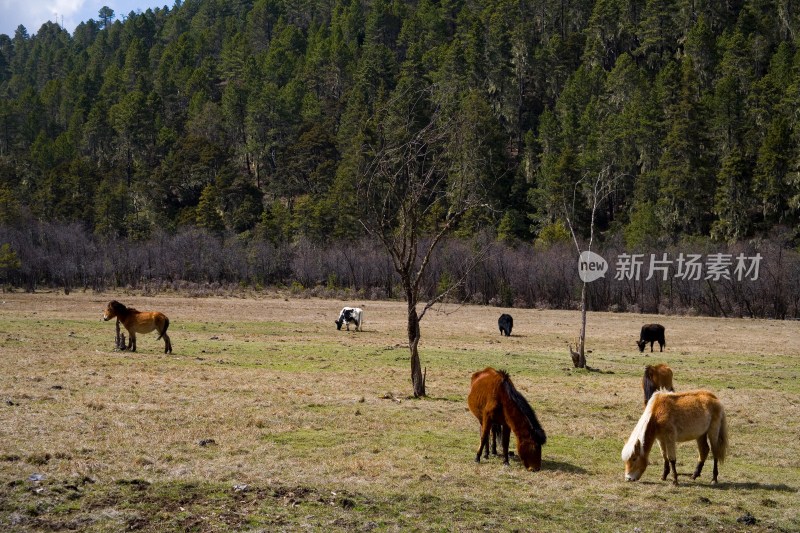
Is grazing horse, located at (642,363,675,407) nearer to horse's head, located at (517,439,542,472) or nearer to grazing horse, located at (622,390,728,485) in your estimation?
grazing horse, located at (622,390,728,485)

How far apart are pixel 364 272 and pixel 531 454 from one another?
2812 inches

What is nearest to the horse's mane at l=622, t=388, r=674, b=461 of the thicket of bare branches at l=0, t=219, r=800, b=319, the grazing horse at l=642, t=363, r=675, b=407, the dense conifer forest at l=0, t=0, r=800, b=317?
the grazing horse at l=642, t=363, r=675, b=407

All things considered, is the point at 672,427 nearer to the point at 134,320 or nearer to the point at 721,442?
the point at 721,442

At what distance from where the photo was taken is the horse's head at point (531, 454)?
37.7ft

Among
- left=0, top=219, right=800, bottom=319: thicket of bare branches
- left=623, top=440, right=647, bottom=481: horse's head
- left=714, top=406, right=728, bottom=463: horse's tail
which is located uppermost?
left=0, top=219, right=800, bottom=319: thicket of bare branches

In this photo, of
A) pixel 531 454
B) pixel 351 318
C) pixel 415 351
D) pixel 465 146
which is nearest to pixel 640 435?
pixel 531 454

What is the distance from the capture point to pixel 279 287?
86188 mm

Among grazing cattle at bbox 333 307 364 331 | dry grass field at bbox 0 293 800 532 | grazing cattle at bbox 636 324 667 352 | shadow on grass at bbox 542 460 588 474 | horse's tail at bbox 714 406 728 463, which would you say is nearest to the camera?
dry grass field at bbox 0 293 800 532

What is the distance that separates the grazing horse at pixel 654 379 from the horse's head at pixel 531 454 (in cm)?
443

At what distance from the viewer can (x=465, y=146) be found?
54.4 m

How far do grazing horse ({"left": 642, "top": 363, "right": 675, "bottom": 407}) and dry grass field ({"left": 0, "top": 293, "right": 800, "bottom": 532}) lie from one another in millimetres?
863

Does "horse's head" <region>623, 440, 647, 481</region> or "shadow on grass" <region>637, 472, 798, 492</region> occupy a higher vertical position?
"horse's head" <region>623, 440, 647, 481</region>

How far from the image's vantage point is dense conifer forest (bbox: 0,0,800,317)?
276ft

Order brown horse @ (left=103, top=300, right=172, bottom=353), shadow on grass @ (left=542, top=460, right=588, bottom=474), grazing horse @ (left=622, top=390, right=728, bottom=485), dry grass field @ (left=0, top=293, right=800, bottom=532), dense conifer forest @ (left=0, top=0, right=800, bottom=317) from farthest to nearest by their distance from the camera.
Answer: dense conifer forest @ (left=0, top=0, right=800, bottom=317), brown horse @ (left=103, top=300, right=172, bottom=353), shadow on grass @ (left=542, top=460, right=588, bottom=474), grazing horse @ (left=622, top=390, right=728, bottom=485), dry grass field @ (left=0, top=293, right=800, bottom=532)
